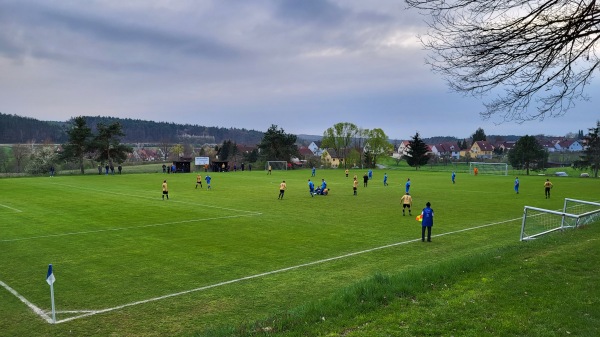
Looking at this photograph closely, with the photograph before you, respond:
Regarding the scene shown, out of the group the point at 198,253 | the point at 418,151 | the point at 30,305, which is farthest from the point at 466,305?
the point at 418,151

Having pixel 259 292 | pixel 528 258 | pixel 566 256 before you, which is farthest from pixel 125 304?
pixel 566 256

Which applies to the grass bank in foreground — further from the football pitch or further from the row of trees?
the row of trees

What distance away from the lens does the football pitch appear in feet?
32.0

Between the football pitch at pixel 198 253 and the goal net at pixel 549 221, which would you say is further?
the goal net at pixel 549 221

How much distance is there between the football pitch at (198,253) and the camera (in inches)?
384

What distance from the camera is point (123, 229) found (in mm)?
20500

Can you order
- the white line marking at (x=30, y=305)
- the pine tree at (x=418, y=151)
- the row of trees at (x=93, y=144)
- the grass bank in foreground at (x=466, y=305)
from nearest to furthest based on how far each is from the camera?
the grass bank in foreground at (x=466, y=305) < the white line marking at (x=30, y=305) < the row of trees at (x=93, y=144) < the pine tree at (x=418, y=151)

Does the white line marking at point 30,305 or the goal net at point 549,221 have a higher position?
the goal net at point 549,221

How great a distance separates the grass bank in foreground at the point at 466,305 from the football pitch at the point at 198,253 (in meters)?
2.50

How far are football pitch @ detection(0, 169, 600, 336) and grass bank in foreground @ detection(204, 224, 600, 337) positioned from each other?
250 cm

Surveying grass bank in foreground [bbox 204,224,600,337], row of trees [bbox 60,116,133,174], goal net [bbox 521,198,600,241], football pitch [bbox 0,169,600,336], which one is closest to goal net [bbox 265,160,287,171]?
row of trees [bbox 60,116,133,174]

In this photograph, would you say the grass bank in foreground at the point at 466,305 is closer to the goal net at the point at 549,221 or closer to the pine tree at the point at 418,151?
the goal net at the point at 549,221

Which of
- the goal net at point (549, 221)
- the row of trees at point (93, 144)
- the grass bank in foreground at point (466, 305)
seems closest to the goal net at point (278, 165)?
the row of trees at point (93, 144)

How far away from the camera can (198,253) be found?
51.2ft
